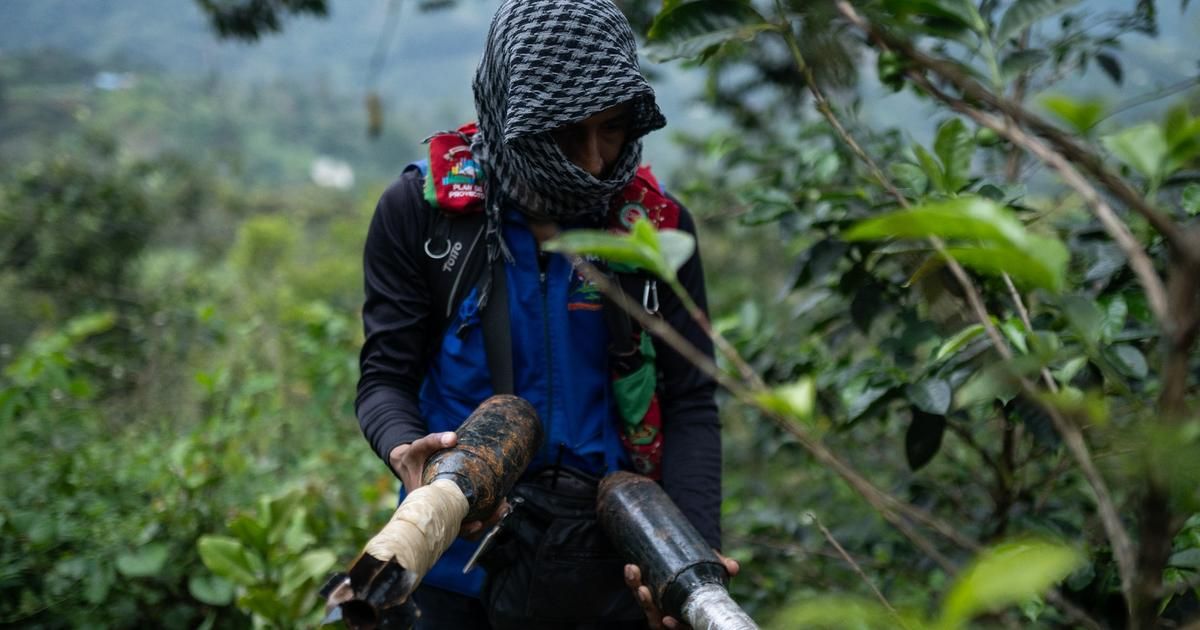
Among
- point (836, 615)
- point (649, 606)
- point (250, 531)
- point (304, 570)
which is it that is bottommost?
point (304, 570)

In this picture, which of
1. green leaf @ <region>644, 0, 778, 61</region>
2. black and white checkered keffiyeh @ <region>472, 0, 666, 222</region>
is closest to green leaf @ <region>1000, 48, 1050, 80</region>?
green leaf @ <region>644, 0, 778, 61</region>

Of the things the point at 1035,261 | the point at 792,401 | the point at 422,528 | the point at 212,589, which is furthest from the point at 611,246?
the point at 212,589

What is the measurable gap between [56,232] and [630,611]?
8762mm

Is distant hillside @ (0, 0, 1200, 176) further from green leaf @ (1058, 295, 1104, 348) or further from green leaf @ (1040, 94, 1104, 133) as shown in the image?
green leaf @ (1040, 94, 1104, 133)

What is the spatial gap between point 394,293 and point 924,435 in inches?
41.5

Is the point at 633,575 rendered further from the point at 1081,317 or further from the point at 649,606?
the point at 1081,317

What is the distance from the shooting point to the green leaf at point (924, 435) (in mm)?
1642

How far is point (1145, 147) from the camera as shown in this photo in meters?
0.64

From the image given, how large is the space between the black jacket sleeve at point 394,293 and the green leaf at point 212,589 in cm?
108

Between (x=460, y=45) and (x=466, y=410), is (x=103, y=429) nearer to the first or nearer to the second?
(x=466, y=410)

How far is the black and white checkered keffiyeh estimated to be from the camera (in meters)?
1.39

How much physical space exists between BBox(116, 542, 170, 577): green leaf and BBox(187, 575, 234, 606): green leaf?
0.35 feet

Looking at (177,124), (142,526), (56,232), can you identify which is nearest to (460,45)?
(177,124)

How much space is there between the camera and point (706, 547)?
1356 mm
